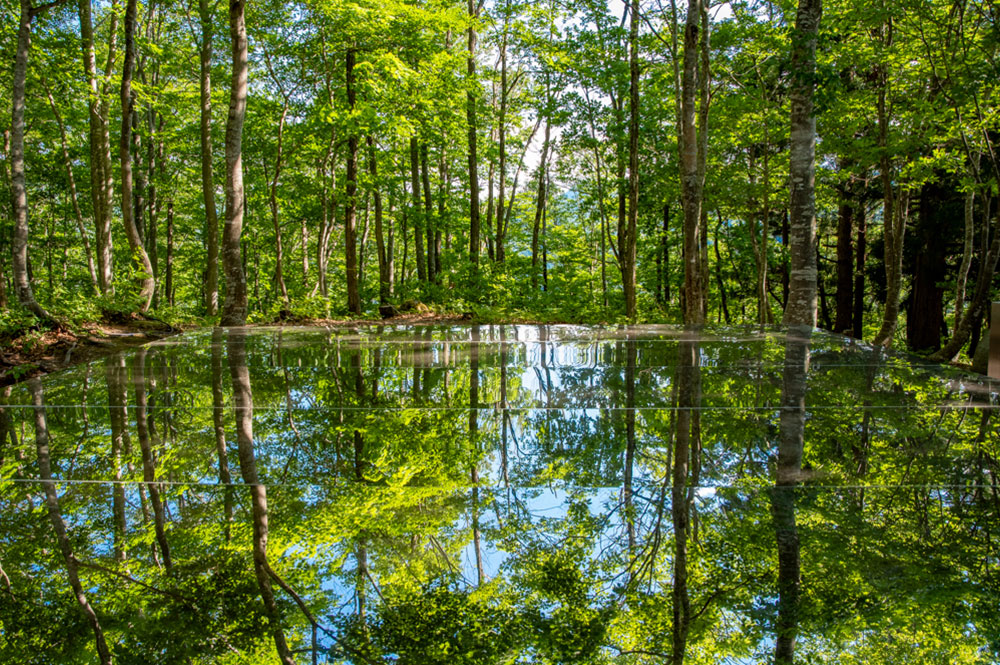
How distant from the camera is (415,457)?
11.0 ft

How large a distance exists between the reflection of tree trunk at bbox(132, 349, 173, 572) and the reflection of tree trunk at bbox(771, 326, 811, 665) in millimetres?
2132

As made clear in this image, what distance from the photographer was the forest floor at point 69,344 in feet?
22.1

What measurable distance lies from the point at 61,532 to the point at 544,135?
75.4 feet

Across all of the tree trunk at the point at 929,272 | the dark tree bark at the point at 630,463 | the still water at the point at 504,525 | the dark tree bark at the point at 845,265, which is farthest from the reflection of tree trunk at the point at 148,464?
the tree trunk at the point at 929,272

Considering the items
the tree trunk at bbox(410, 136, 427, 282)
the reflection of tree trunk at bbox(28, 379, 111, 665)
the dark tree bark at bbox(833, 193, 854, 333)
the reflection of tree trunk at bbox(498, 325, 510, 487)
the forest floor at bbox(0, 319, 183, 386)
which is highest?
the tree trunk at bbox(410, 136, 427, 282)

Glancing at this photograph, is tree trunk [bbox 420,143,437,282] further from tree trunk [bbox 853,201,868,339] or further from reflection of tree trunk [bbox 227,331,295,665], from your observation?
tree trunk [bbox 853,201,868,339]

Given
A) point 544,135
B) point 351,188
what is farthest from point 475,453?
point 544,135

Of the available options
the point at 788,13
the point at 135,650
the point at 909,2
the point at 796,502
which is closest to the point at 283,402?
the point at 135,650

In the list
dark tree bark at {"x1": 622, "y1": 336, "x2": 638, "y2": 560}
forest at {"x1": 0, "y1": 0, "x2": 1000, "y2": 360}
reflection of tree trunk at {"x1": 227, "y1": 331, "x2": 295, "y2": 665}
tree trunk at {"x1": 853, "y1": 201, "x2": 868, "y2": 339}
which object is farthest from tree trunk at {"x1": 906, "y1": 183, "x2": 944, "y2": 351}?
reflection of tree trunk at {"x1": 227, "y1": 331, "x2": 295, "y2": 665}

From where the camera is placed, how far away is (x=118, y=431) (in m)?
3.87

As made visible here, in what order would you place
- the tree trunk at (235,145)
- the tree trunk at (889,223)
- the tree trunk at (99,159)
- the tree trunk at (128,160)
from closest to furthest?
the tree trunk at (235,145) < the tree trunk at (128,160) < the tree trunk at (889,223) < the tree trunk at (99,159)

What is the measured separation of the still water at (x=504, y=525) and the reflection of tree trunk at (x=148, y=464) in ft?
0.08

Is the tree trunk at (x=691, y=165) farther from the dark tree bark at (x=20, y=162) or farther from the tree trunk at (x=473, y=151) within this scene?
the dark tree bark at (x=20, y=162)

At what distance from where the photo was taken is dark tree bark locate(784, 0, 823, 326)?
702 cm
